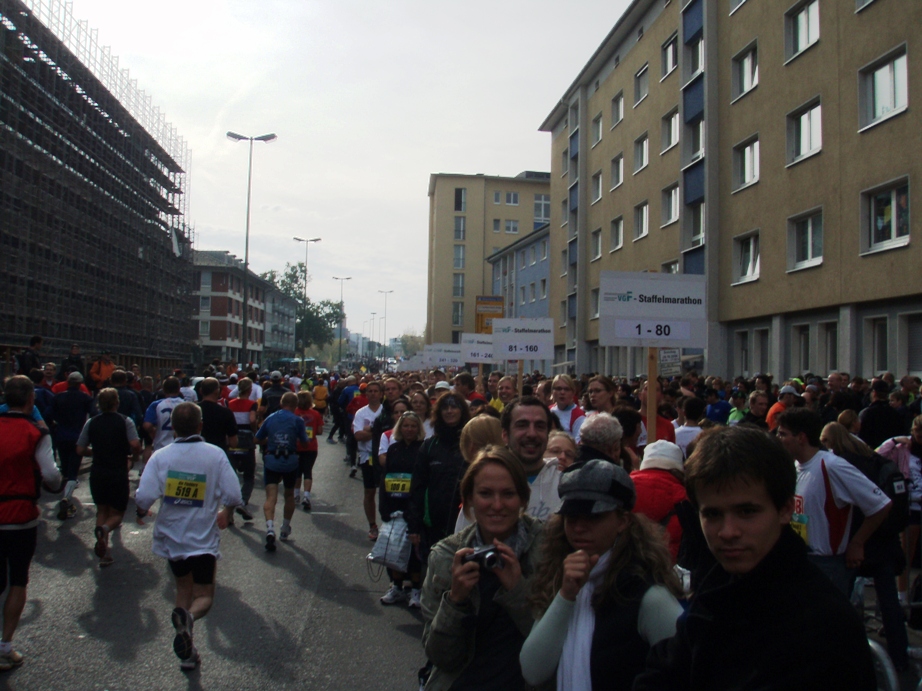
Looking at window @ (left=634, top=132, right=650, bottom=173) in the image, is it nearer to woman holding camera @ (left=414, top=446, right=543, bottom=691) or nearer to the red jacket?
the red jacket

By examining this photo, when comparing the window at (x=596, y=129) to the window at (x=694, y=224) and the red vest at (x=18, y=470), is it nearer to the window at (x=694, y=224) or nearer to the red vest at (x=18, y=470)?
the window at (x=694, y=224)

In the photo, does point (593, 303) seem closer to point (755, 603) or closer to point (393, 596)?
point (393, 596)

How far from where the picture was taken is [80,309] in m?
30.2

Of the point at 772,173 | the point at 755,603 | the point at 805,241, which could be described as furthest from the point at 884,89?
the point at 755,603

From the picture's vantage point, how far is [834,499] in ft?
17.3

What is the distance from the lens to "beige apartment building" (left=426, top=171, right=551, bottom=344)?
9469 centimetres

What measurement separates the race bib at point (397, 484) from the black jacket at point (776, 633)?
20.1ft

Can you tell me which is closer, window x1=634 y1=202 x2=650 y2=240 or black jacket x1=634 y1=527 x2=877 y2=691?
black jacket x1=634 y1=527 x2=877 y2=691

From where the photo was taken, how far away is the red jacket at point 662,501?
446 cm

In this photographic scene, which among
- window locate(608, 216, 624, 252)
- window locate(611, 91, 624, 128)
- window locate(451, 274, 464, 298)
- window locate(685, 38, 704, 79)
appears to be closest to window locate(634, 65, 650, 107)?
window locate(611, 91, 624, 128)

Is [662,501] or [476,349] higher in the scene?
[476,349]

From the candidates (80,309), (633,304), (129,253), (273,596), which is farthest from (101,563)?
(129,253)

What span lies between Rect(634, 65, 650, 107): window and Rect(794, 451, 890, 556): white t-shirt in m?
31.3

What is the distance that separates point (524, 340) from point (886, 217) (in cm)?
854
